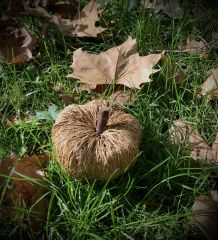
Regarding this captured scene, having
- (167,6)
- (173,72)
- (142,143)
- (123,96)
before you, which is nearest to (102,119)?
(142,143)

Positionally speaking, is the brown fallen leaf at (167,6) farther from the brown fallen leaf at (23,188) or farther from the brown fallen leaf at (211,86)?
the brown fallen leaf at (23,188)

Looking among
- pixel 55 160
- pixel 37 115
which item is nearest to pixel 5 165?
pixel 55 160

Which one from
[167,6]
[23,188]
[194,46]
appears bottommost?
[23,188]

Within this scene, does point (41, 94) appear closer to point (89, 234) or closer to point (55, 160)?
point (55, 160)

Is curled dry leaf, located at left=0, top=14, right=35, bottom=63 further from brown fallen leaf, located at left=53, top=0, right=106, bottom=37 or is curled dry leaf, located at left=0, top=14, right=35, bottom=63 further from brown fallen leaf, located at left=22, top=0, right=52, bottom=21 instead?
brown fallen leaf, located at left=53, top=0, right=106, bottom=37

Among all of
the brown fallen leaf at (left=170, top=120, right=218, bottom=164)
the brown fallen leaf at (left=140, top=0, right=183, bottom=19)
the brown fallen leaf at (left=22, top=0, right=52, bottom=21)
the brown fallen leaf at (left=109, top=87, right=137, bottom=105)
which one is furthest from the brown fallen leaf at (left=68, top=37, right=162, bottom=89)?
the brown fallen leaf at (left=140, top=0, right=183, bottom=19)

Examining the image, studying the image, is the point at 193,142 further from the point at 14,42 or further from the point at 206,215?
the point at 14,42

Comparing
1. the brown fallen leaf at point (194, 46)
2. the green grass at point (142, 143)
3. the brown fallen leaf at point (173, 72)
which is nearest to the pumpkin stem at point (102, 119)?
the green grass at point (142, 143)
